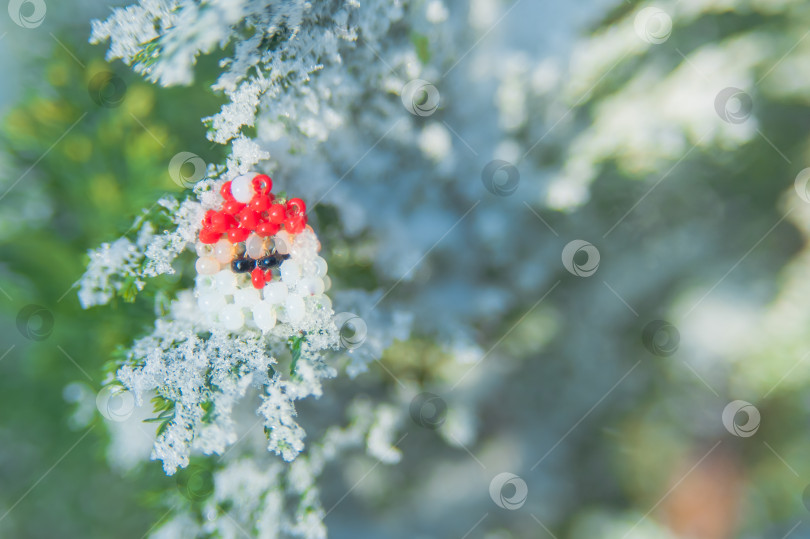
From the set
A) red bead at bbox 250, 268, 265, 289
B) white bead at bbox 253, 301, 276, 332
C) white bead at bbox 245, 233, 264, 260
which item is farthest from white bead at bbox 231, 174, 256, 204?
white bead at bbox 253, 301, 276, 332

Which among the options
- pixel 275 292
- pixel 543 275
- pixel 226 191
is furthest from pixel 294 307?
pixel 543 275

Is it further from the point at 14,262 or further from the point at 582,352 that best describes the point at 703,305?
the point at 14,262

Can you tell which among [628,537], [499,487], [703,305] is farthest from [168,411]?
[703,305]

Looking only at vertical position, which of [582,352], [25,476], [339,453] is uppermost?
[582,352]

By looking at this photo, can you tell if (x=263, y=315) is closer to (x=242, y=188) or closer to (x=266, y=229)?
(x=266, y=229)

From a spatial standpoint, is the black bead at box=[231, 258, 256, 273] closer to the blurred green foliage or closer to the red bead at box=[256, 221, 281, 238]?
the red bead at box=[256, 221, 281, 238]

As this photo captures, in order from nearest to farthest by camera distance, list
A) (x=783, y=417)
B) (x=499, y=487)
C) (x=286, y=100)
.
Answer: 1. (x=286, y=100)
2. (x=783, y=417)
3. (x=499, y=487)

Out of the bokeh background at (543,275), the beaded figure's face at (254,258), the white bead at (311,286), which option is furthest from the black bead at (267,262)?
the bokeh background at (543,275)
